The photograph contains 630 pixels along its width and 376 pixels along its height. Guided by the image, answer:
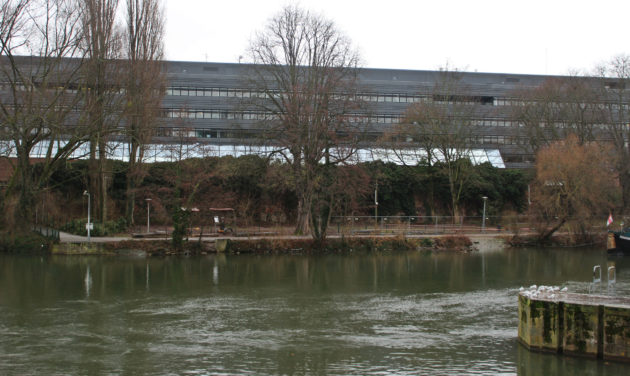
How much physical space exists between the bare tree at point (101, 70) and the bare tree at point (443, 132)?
2351 centimetres

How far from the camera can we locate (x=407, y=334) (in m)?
18.4

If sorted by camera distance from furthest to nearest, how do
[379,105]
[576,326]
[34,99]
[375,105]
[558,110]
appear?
1. [379,105]
2. [375,105]
3. [558,110]
4. [34,99]
5. [576,326]

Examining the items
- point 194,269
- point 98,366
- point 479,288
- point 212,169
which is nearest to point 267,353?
point 98,366

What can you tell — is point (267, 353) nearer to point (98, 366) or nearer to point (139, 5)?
point (98, 366)

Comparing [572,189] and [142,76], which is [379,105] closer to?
[572,189]

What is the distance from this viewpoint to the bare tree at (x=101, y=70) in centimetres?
3912

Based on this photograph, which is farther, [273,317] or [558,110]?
[558,110]

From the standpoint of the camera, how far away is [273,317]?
20.9 m

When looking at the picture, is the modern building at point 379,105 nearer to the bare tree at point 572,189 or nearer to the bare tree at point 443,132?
the bare tree at point 443,132

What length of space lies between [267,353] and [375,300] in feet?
28.6

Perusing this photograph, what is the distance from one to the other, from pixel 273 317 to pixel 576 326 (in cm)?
967

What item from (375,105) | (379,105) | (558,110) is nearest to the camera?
(558,110)

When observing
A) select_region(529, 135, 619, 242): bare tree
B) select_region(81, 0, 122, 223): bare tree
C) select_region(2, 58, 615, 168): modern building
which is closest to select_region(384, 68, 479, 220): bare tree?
select_region(2, 58, 615, 168): modern building

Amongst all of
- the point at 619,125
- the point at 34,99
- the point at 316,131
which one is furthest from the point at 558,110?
the point at 34,99
